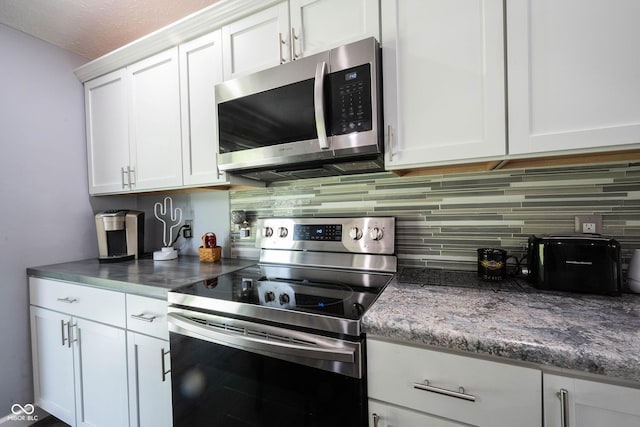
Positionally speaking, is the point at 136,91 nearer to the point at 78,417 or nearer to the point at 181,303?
the point at 181,303

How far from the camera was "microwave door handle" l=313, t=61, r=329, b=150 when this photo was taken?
3.48 ft

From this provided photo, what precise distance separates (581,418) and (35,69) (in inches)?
114

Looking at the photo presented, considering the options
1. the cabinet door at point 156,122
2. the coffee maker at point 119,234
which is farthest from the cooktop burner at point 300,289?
the coffee maker at point 119,234

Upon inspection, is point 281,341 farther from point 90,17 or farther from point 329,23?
point 90,17

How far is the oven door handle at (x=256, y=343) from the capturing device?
0.78 m

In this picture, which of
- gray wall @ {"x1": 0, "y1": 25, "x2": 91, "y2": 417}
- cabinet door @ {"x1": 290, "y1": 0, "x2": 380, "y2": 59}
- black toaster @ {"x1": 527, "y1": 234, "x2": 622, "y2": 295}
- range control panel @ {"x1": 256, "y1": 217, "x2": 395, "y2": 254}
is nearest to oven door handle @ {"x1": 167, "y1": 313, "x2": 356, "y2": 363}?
range control panel @ {"x1": 256, "y1": 217, "x2": 395, "y2": 254}

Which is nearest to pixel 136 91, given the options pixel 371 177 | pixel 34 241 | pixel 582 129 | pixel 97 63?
pixel 97 63

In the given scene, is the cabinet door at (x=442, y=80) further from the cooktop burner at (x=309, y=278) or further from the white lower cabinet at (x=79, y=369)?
the white lower cabinet at (x=79, y=369)

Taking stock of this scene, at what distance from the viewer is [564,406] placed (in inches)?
23.4

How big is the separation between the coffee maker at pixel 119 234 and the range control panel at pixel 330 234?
0.90m

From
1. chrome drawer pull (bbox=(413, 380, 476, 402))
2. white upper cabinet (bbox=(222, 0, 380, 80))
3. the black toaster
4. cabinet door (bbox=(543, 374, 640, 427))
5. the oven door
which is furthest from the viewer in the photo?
white upper cabinet (bbox=(222, 0, 380, 80))

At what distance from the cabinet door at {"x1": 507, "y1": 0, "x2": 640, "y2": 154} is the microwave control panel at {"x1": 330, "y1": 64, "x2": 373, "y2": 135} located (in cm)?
47

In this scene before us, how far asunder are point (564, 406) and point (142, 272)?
66.6 inches

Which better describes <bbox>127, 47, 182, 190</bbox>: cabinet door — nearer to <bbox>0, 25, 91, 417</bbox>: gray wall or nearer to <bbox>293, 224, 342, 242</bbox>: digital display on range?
<bbox>0, 25, 91, 417</bbox>: gray wall
